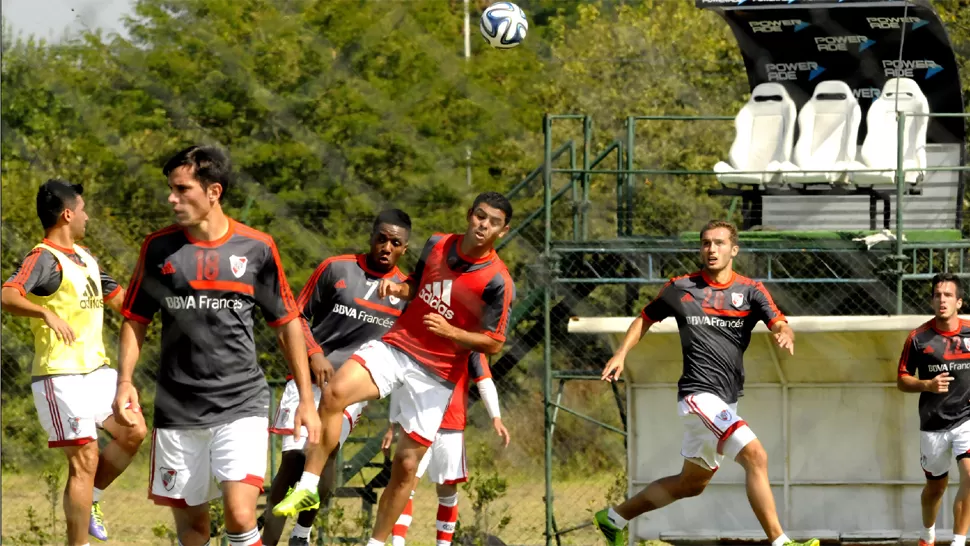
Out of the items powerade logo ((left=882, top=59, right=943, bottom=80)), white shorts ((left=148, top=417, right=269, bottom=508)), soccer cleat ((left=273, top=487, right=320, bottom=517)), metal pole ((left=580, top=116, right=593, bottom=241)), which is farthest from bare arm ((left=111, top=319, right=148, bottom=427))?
powerade logo ((left=882, top=59, right=943, bottom=80))

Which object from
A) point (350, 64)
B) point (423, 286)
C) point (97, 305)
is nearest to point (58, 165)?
point (350, 64)

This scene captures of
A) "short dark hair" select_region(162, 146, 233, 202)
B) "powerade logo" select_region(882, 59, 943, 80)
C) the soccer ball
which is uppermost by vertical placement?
"powerade logo" select_region(882, 59, 943, 80)

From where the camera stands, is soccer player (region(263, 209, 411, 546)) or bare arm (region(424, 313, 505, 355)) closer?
bare arm (region(424, 313, 505, 355))

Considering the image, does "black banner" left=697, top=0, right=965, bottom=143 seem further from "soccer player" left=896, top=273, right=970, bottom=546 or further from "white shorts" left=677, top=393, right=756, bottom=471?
"white shorts" left=677, top=393, right=756, bottom=471

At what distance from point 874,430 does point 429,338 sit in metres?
3.61

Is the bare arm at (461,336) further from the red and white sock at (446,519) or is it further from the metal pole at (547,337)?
the metal pole at (547,337)

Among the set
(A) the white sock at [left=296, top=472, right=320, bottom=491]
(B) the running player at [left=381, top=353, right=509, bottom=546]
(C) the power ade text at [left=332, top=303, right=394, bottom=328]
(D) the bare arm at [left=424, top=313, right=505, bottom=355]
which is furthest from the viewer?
(B) the running player at [left=381, top=353, right=509, bottom=546]

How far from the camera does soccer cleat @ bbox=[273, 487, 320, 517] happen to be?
5.79 meters

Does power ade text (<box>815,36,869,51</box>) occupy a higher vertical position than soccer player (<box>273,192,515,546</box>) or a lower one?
higher

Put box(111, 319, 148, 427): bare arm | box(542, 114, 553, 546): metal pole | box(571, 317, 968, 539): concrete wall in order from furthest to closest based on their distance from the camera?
box(542, 114, 553, 546): metal pole < box(571, 317, 968, 539): concrete wall < box(111, 319, 148, 427): bare arm

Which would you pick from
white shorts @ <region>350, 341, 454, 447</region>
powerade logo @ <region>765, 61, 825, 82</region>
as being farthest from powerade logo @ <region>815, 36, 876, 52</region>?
white shorts @ <region>350, 341, 454, 447</region>

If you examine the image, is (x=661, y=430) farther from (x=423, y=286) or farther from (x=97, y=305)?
(x=97, y=305)

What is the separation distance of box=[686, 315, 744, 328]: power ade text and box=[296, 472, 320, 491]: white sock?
2306 millimetres

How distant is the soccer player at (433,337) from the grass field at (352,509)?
3.29 metres
